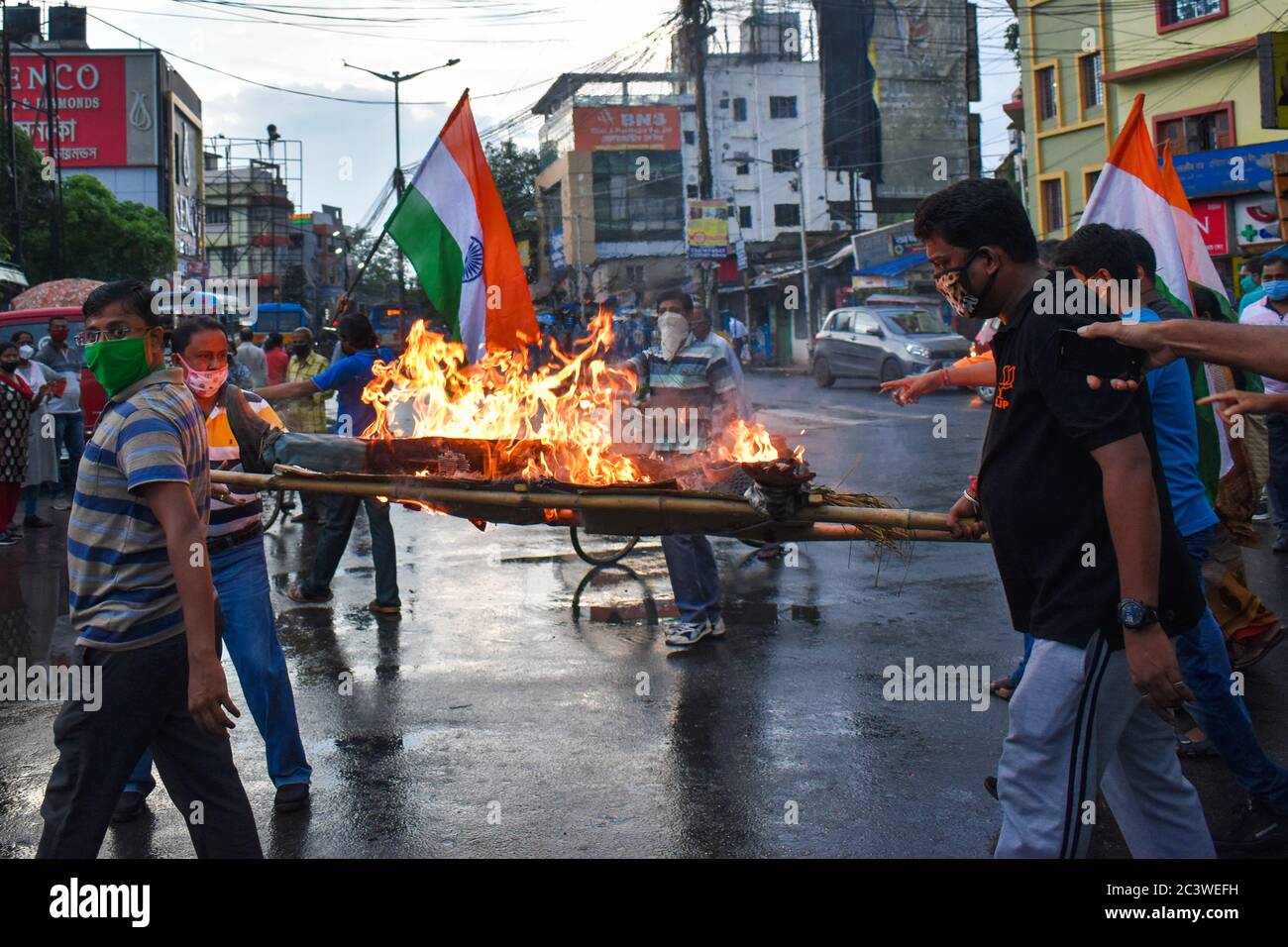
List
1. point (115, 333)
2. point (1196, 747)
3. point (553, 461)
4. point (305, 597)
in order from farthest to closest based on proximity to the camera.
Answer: point (305, 597) < point (553, 461) < point (1196, 747) < point (115, 333)

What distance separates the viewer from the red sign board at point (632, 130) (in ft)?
204

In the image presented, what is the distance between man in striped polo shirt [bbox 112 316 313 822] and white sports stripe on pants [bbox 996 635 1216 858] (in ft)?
10.1

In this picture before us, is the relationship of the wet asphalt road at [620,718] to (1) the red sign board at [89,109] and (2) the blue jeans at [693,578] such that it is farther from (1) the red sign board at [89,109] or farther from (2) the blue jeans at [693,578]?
(1) the red sign board at [89,109]

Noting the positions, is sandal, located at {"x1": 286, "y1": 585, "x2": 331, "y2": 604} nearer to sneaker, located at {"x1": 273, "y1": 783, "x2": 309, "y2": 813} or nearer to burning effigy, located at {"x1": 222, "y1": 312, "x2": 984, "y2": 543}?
burning effigy, located at {"x1": 222, "y1": 312, "x2": 984, "y2": 543}

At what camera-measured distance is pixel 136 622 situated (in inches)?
126

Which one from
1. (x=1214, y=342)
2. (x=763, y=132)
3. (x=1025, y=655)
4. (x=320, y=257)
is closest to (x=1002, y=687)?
(x=1025, y=655)

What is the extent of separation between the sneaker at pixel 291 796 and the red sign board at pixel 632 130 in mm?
60015

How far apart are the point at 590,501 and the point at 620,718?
1770mm

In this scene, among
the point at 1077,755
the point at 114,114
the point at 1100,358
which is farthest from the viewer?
the point at 114,114

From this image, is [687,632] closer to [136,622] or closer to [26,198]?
[136,622]

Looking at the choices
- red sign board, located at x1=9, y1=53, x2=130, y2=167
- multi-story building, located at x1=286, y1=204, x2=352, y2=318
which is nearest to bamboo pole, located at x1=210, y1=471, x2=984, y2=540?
red sign board, located at x1=9, y1=53, x2=130, y2=167

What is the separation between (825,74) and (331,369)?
45.2 metres

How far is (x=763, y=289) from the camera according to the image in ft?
166
